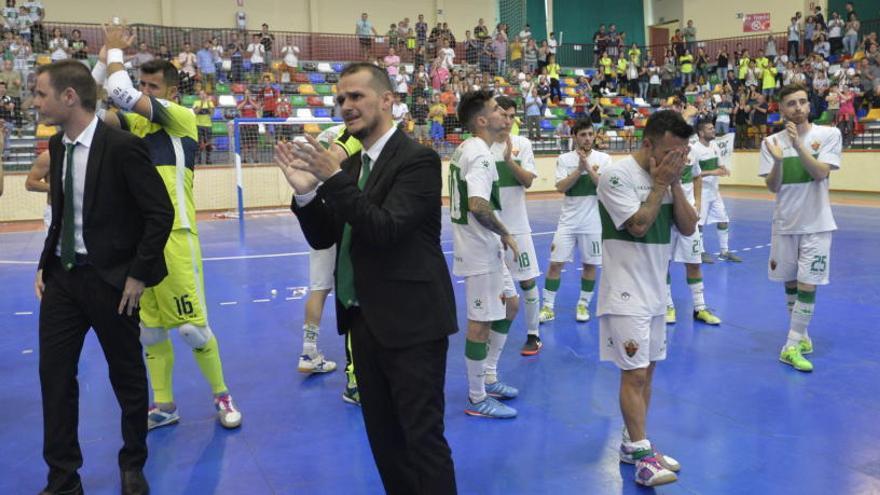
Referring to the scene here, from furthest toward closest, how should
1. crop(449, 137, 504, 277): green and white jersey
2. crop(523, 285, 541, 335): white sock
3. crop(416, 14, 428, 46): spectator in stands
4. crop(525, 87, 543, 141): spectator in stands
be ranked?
1. crop(416, 14, 428, 46): spectator in stands
2. crop(525, 87, 543, 141): spectator in stands
3. crop(523, 285, 541, 335): white sock
4. crop(449, 137, 504, 277): green and white jersey

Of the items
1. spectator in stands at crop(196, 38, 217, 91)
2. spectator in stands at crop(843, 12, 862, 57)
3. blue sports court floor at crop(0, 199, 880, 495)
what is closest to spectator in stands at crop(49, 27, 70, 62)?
spectator in stands at crop(196, 38, 217, 91)

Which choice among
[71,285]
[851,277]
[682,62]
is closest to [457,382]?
[71,285]

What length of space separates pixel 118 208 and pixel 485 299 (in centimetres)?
242

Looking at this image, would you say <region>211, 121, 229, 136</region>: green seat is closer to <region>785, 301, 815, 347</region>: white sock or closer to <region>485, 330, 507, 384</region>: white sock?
<region>485, 330, 507, 384</region>: white sock

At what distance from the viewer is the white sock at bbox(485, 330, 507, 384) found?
5.18 metres

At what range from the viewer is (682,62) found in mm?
28250

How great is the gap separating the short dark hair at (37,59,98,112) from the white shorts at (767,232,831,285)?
17.6 ft

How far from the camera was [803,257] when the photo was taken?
5.78 meters

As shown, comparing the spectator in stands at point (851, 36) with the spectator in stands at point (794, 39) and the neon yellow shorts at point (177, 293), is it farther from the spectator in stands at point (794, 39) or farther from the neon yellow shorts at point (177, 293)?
the neon yellow shorts at point (177, 293)

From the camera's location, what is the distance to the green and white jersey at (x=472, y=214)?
4.76 metres

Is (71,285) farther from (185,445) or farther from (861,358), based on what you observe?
(861,358)

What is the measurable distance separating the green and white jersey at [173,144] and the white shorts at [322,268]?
1216mm

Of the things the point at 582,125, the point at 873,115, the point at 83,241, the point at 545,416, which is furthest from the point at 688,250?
the point at 873,115

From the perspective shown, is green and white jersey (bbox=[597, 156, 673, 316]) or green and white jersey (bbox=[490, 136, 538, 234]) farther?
green and white jersey (bbox=[490, 136, 538, 234])
